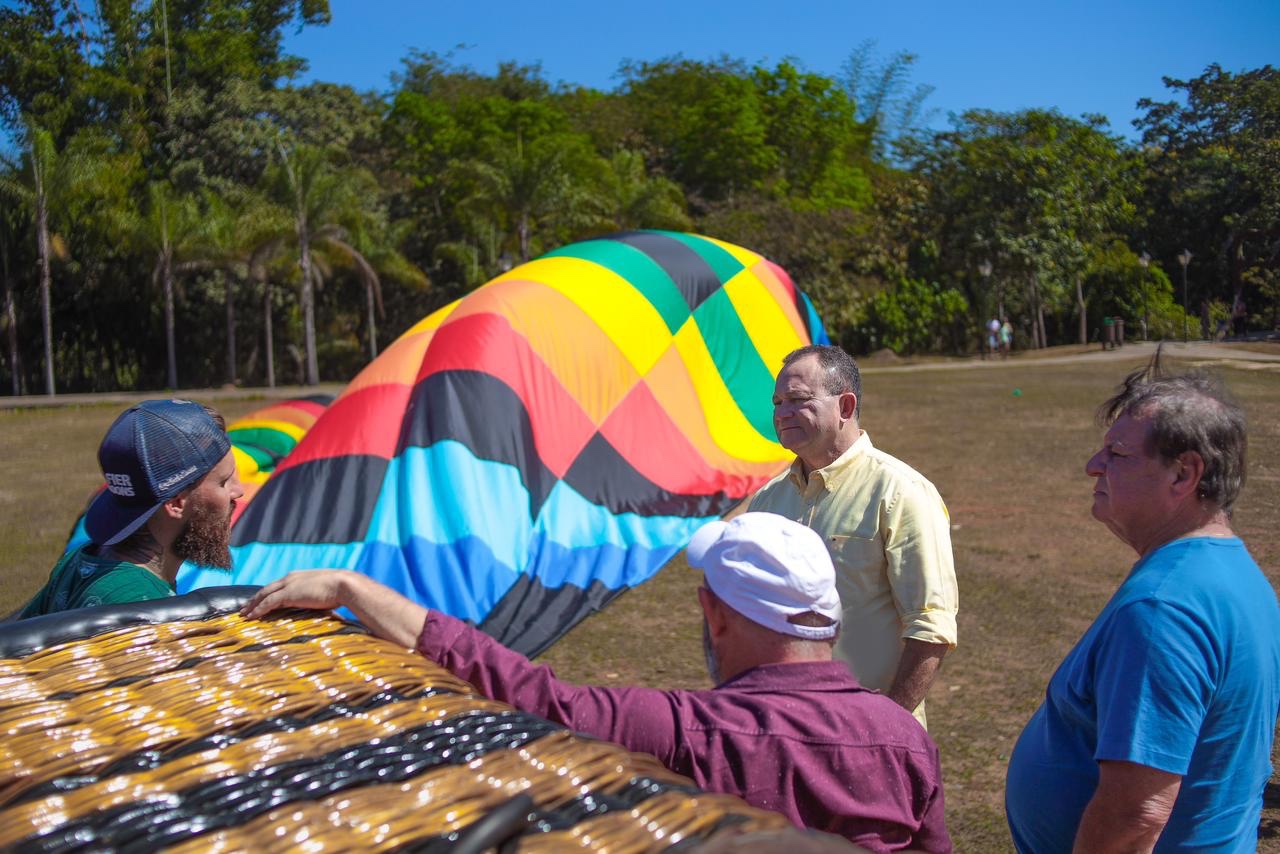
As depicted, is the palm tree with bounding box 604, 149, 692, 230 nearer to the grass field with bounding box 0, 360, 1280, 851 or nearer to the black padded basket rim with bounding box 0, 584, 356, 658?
the grass field with bounding box 0, 360, 1280, 851

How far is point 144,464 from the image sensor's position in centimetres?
235

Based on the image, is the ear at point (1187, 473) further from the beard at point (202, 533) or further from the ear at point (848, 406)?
the beard at point (202, 533)

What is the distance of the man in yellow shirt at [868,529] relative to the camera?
2857mm

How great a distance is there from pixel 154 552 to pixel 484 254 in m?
29.6

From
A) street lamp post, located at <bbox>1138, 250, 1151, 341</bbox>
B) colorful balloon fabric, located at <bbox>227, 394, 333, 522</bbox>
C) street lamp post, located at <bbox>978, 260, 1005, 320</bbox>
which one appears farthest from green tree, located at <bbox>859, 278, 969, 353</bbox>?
colorful balloon fabric, located at <bbox>227, 394, 333, 522</bbox>

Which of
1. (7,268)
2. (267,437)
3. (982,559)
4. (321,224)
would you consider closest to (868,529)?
(982,559)

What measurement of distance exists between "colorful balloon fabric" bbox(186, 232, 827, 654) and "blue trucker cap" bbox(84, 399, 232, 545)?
10.0ft

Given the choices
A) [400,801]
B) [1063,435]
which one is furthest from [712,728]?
[1063,435]

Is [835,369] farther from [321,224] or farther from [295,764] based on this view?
[321,224]

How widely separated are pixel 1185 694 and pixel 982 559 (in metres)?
5.78

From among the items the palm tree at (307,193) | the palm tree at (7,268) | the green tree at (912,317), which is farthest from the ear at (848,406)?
the green tree at (912,317)

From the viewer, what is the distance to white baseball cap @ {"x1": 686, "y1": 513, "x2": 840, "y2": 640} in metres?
1.80

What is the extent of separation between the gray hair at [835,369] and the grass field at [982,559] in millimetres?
1610

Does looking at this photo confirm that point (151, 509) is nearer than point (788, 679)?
No
